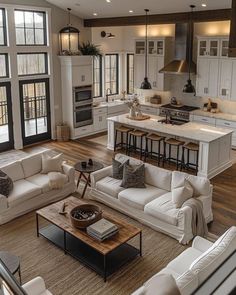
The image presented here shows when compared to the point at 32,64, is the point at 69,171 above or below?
below

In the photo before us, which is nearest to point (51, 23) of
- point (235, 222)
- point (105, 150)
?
point (105, 150)

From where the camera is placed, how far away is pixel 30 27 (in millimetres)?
10547

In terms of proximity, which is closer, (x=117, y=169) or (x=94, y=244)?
(x=94, y=244)

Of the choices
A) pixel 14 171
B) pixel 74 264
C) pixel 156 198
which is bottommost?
pixel 74 264

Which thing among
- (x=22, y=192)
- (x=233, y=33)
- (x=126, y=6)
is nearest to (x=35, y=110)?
(x=126, y=6)

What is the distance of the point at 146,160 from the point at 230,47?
648 centimetres

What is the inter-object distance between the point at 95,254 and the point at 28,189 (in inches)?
81.3

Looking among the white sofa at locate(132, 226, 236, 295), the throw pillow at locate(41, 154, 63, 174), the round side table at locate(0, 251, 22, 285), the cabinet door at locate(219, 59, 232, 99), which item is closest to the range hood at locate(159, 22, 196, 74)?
the cabinet door at locate(219, 59, 232, 99)

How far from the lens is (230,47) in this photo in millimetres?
3281

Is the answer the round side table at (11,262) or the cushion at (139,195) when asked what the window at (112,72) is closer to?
the cushion at (139,195)

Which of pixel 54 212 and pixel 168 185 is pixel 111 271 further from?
pixel 168 185

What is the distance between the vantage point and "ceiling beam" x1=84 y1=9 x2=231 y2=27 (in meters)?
8.85

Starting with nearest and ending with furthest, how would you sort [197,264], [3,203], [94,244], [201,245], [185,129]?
[197,264], [201,245], [94,244], [3,203], [185,129]

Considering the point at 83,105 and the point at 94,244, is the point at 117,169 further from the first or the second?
the point at 83,105
